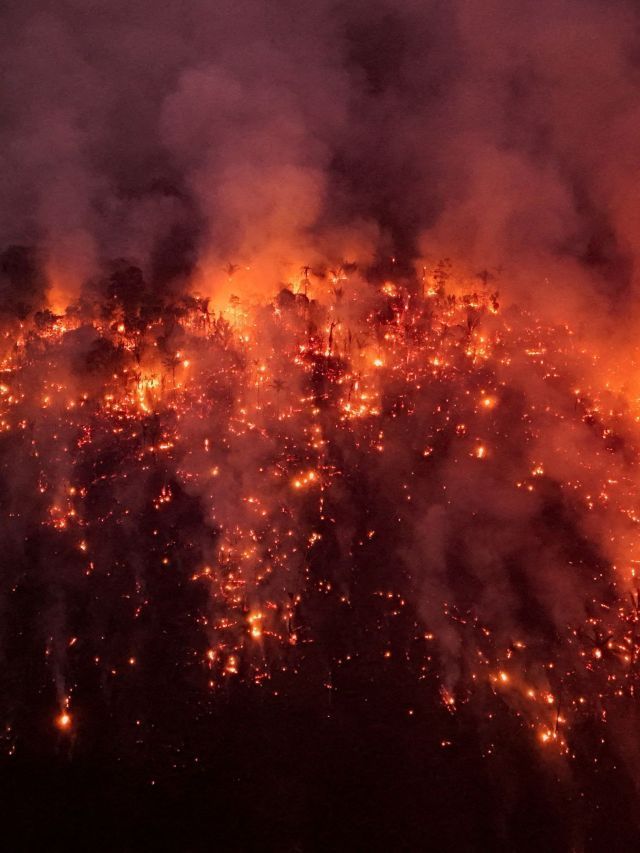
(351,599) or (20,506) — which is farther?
(20,506)

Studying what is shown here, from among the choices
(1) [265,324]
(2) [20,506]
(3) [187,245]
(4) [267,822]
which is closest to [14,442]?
(2) [20,506]

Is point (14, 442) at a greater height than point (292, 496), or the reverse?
point (14, 442)

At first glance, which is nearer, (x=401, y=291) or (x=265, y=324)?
(x=265, y=324)

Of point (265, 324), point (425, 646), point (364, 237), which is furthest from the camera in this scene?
point (364, 237)

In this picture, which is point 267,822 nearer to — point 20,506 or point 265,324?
point 20,506

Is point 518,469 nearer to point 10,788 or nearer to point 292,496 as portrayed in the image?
point 292,496

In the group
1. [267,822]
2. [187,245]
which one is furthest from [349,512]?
[187,245]

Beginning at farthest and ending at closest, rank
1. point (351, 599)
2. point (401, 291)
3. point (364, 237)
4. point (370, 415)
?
point (364, 237)
point (401, 291)
point (370, 415)
point (351, 599)

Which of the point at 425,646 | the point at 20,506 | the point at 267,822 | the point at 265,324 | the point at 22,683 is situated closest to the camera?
the point at 267,822

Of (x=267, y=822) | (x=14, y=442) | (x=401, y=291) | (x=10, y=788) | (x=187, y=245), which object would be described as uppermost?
(x=187, y=245)
